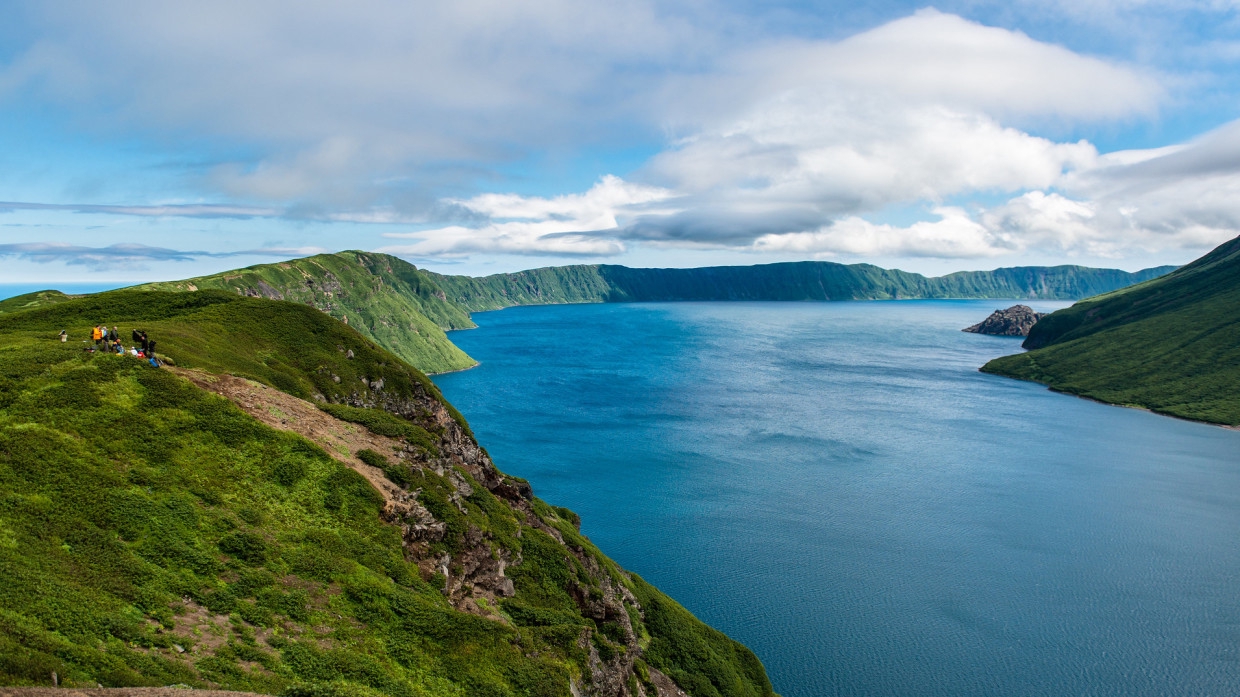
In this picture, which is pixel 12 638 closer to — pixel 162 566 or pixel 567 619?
pixel 162 566

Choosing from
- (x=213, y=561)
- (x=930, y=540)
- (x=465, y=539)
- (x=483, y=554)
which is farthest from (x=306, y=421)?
(x=930, y=540)

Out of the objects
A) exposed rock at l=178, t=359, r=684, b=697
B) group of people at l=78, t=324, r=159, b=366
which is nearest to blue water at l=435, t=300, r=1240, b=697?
exposed rock at l=178, t=359, r=684, b=697

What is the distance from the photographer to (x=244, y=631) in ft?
101

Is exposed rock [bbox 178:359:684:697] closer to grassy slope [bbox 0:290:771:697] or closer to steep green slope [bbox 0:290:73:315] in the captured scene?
grassy slope [bbox 0:290:771:697]

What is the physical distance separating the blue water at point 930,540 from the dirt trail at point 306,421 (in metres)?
51.1

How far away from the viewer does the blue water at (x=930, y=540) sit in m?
74.6

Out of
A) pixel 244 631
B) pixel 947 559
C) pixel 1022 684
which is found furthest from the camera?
pixel 947 559

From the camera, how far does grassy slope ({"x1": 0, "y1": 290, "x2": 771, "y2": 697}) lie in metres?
26.4

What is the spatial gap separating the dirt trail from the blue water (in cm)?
5115

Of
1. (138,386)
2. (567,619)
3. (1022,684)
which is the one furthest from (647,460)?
(138,386)

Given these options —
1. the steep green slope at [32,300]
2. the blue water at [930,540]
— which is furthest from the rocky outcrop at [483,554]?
the steep green slope at [32,300]

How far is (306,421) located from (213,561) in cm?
2148

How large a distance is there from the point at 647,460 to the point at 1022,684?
3454 inches

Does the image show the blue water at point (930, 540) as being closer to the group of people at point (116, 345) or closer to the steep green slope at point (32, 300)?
the group of people at point (116, 345)
